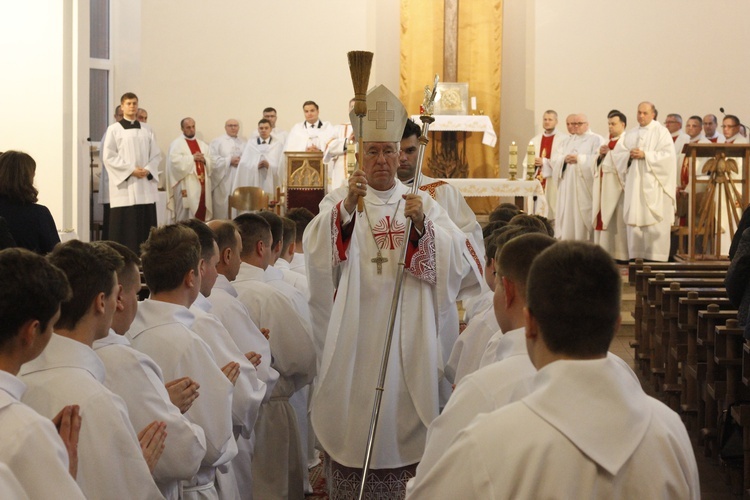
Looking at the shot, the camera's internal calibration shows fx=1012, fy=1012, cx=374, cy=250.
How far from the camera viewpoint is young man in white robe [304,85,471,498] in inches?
191

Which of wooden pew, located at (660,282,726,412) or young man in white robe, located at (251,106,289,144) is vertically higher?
young man in white robe, located at (251,106,289,144)

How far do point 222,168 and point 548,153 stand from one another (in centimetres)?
545

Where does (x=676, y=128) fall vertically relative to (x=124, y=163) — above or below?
above

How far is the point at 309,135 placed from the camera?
16.5m

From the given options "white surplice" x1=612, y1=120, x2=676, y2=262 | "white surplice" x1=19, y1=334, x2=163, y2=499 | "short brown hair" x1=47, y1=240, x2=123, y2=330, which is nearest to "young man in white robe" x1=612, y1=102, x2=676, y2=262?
"white surplice" x1=612, y1=120, x2=676, y2=262

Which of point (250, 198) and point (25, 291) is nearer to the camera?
point (25, 291)

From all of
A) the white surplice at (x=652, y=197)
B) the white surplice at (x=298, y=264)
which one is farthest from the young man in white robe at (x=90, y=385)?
the white surplice at (x=652, y=197)

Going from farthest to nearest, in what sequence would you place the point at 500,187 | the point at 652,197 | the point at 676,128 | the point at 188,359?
the point at 676,128 < the point at 652,197 < the point at 500,187 < the point at 188,359

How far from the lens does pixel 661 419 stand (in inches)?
78.2

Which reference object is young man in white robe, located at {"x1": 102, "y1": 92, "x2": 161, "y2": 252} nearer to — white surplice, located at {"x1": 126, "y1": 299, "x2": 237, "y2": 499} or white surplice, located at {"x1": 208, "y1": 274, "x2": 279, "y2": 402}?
white surplice, located at {"x1": 208, "y1": 274, "x2": 279, "y2": 402}

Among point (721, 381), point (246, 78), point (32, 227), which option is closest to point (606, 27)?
point (246, 78)

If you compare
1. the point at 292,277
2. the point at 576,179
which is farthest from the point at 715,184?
the point at 292,277

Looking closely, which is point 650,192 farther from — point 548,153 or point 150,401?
point 150,401

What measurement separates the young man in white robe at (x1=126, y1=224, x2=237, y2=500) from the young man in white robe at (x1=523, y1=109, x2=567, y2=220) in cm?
1243
